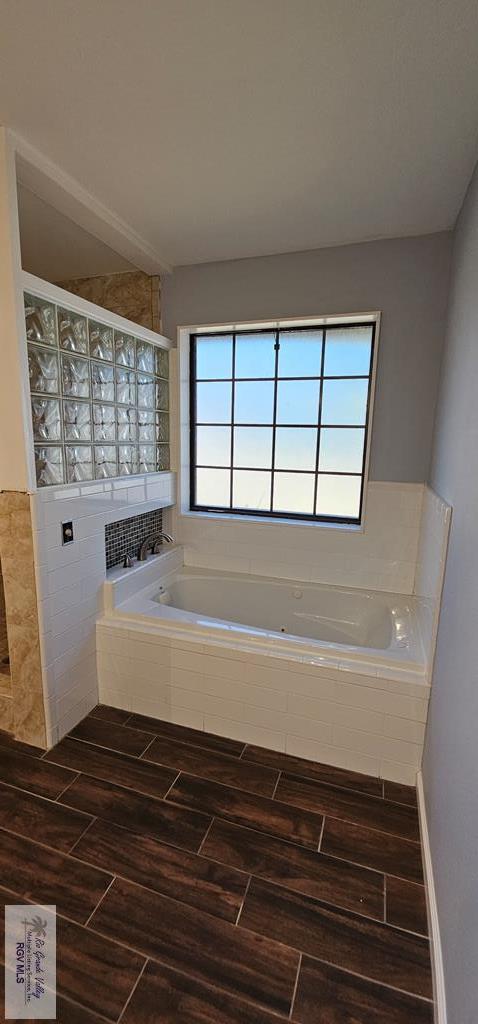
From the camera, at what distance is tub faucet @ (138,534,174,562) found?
2.69 meters

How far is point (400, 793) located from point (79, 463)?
2034 millimetres

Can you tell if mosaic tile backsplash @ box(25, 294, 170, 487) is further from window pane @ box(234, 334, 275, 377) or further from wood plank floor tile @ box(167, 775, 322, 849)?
wood plank floor tile @ box(167, 775, 322, 849)

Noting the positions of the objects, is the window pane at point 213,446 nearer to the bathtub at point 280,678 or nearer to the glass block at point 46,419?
the bathtub at point 280,678

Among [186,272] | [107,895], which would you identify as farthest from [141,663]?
[186,272]

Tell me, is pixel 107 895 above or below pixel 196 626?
below

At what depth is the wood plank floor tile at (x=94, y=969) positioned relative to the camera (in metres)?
1.08

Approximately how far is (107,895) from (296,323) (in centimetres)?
283

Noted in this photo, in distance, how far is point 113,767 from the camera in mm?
1838

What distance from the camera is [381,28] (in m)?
1.15

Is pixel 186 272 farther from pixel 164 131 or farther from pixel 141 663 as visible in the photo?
pixel 141 663

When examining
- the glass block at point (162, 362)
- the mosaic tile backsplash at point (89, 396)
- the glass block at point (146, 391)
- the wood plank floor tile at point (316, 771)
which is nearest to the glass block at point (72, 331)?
the mosaic tile backsplash at point (89, 396)

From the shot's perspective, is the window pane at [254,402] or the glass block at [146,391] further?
the window pane at [254,402]

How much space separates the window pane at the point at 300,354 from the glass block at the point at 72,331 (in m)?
1.29

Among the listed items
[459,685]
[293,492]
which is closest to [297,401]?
[293,492]
